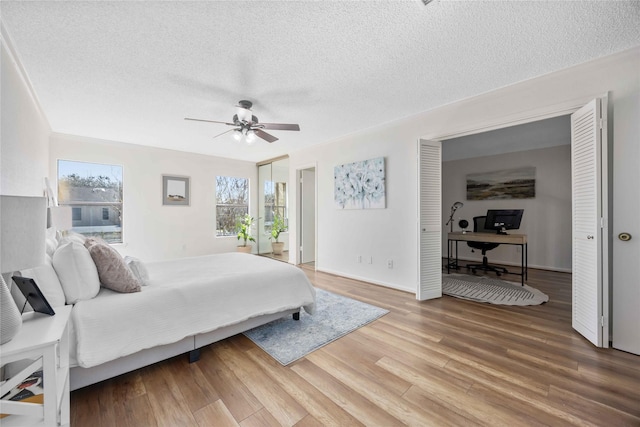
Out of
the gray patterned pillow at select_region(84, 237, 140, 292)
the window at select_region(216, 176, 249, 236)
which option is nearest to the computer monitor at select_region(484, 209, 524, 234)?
the gray patterned pillow at select_region(84, 237, 140, 292)

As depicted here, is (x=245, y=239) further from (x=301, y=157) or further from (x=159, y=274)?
(x=159, y=274)

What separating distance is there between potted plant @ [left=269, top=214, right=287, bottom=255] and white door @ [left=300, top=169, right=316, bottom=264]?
114cm

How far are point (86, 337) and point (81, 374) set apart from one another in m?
0.27

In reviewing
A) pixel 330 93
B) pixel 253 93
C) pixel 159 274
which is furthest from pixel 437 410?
pixel 253 93

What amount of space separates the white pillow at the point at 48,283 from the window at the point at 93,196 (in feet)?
12.5

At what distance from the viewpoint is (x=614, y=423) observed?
1.40m

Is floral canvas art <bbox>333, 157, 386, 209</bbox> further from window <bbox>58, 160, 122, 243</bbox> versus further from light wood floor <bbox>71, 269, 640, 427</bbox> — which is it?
window <bbox>58, 160, 122, 243</bbox>

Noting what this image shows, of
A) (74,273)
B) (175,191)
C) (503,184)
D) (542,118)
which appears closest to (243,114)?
(74,273)

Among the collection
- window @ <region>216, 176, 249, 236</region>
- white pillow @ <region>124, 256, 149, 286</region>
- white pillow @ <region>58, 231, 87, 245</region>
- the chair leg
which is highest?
window @ <region>216, 176, 249, 236</region>

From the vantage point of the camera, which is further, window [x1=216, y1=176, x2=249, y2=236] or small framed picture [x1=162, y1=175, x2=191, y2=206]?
window [x1=216, y1=176, x2=249, y2=236]

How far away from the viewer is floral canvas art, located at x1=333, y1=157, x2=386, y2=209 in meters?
4.02

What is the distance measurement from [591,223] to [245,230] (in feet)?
19.6

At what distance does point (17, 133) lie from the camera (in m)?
2.34

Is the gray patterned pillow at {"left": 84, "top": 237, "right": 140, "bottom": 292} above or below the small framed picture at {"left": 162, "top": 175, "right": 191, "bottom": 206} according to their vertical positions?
below
